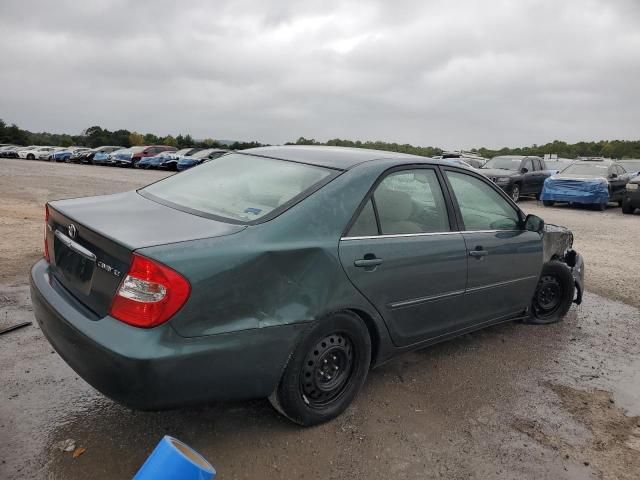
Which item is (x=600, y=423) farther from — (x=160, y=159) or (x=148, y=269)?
(x=160, y=159)

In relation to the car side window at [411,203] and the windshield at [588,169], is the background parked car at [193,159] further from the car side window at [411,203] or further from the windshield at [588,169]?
the car side window at [411,203]

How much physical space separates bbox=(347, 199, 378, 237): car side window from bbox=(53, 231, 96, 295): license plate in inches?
54.4

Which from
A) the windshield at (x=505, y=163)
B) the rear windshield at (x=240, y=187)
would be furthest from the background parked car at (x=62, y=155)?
the rear windshield at (x=240, y=187)

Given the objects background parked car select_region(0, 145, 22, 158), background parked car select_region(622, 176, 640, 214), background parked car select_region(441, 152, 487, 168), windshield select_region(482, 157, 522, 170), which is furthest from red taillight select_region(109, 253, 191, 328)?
background parked car select_region(0, 145, 22, 158)

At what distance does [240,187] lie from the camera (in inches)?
131

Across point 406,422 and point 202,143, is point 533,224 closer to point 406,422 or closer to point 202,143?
point 406,422

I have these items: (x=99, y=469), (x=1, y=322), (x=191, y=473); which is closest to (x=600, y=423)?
(x=191, y=473)

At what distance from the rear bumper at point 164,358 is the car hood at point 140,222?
0.40 m

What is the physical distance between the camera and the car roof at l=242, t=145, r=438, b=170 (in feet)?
11.1

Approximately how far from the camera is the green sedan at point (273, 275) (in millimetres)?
2404

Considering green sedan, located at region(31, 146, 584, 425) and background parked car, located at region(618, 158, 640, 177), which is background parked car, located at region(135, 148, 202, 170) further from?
green sedan, located at region(31, 146, 584, 425)

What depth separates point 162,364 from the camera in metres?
2.34

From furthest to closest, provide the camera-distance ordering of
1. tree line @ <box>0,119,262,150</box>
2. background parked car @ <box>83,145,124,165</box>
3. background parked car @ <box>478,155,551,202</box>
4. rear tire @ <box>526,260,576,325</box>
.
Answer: tree line @ <box>0,119,262,150</box>
background parked car @ <box>83,145,124,165</box>
background parked car @ <box>478,155,551,202</box>
rear tire @ <box>526,260,576,325</box>

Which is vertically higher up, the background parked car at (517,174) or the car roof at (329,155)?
the car roof at (329,155)
